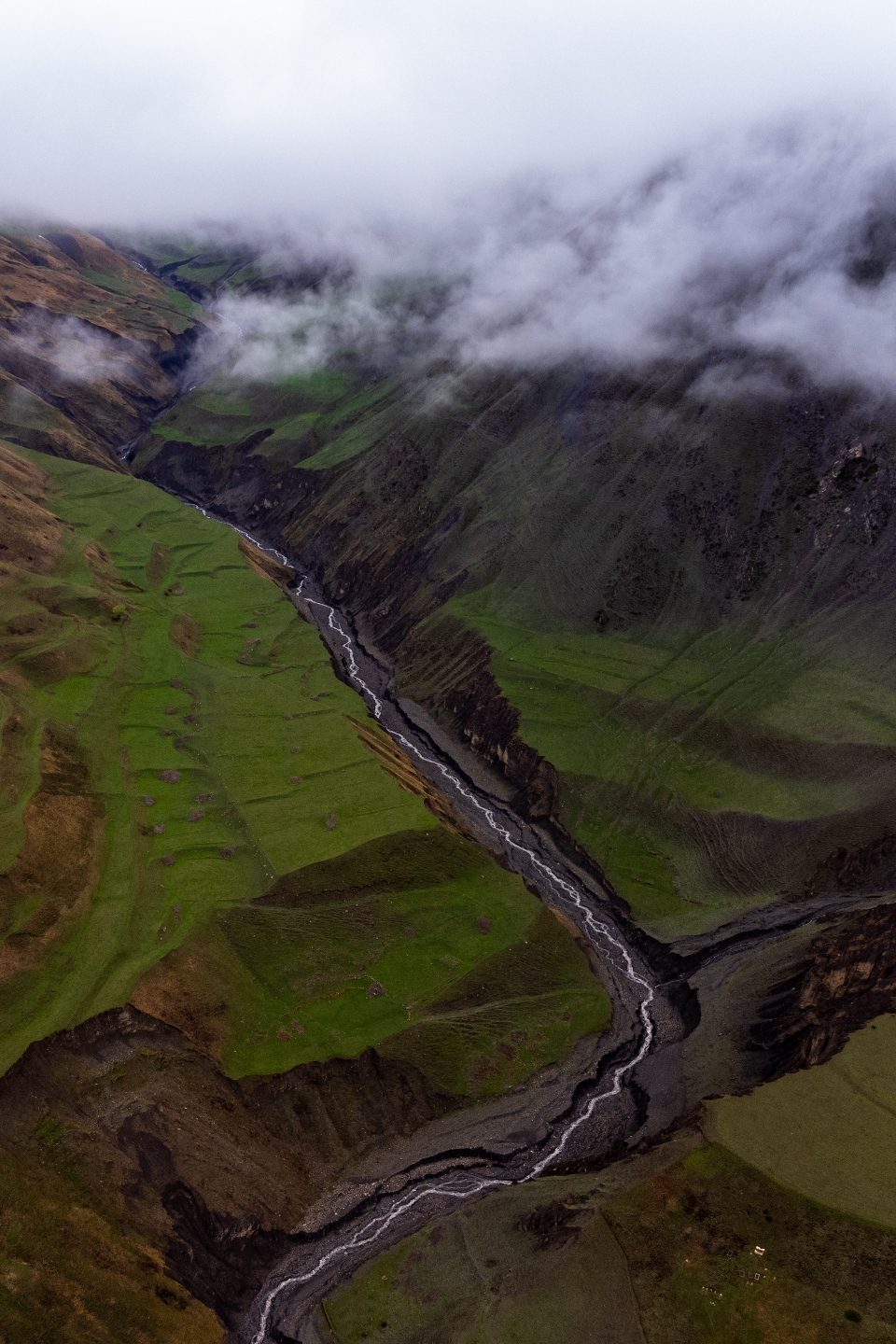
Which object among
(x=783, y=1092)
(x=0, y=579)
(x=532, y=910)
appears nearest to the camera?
(x=783, y=1092)

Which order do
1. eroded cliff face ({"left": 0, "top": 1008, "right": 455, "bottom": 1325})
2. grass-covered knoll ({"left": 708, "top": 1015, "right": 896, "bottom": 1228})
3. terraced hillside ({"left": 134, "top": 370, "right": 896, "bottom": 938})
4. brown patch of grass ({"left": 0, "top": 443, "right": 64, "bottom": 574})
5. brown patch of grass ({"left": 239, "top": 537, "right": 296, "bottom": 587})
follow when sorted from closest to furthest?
grass-covered knoll ({"left": 708, "top": 1015, "right": 896, "bottom": 1228})
eroded cliff face ({"left": 0, "top": 1008, "right": 455, "bottom": 1325})
terraced hillside ({"left": 134, "top": 370, "right": 896, "bottom": 938})
brown patch of grass ({"left": 0, "top": 443, "right": 64, "bottom": 574})
brown patch of grass ({"left": 239, "top": 537, "right": 296, "bottom": 587})

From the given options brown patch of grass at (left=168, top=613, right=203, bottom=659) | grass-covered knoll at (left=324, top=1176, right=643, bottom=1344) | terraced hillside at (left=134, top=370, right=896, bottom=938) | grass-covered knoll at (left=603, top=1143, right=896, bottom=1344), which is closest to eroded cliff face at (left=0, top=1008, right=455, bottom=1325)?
grass-covered knoll at (left=324, top=1176, right=643, bottom=1344)

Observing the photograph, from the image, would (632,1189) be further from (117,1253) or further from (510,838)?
(510,838)

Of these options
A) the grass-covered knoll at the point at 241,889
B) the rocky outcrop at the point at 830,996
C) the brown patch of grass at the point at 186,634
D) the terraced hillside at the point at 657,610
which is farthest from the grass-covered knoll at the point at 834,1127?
the brown patch of grass at the point at 186,634

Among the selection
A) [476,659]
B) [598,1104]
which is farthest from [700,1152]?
[476,659]

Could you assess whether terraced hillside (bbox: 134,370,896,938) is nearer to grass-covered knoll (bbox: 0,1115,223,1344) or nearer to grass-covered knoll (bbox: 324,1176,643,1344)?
grass-covered knoll (bbox: 324,1176,643,1344)

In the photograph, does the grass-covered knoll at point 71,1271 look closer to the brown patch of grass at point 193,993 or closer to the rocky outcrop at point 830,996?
the brown patch of grass at point 193,993
